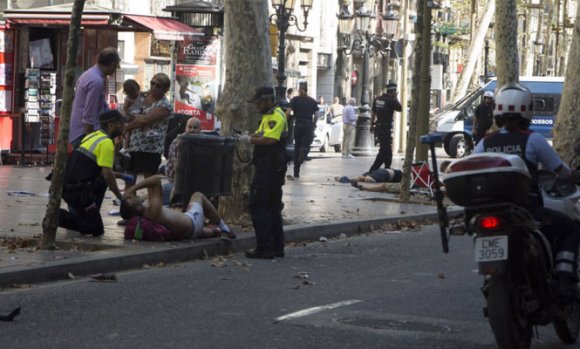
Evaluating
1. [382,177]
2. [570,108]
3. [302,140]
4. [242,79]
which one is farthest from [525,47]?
[242,79]

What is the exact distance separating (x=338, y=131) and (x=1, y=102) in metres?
21.1

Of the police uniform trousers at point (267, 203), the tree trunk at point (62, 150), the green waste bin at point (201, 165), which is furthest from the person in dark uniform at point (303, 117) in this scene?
the tree trunk at point (62, 150)

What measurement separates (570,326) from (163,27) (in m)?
20.6

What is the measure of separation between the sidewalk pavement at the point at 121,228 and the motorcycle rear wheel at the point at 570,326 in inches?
172

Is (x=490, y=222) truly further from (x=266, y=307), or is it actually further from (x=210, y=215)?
(x=210, y=215)

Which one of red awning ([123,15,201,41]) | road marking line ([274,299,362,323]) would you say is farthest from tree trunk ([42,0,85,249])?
red awning ([123,15,201,41])

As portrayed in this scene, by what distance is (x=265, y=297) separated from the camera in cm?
1122

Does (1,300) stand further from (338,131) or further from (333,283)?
(338,131)

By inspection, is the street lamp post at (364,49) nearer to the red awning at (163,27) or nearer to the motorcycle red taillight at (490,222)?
the red awning at (163,27)

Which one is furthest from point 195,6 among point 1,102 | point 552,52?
point 552,52

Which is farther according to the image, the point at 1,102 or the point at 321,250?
the point at 1,102

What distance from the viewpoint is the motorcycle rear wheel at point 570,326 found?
29.8 ft

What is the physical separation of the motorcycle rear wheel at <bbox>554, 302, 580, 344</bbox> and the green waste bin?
23.0ft

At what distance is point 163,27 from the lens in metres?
29.0
